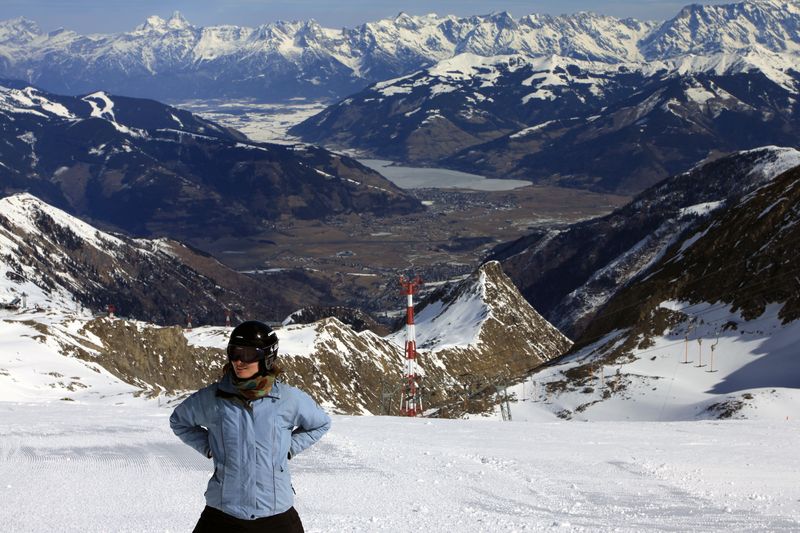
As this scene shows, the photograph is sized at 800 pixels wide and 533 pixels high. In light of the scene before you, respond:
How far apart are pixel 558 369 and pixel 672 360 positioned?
1184 centimetres

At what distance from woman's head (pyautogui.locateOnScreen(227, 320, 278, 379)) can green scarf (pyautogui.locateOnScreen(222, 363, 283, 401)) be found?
5cm

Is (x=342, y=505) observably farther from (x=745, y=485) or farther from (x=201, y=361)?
(x=201, y=361)

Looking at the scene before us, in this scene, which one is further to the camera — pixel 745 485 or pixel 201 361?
pixel 201 361

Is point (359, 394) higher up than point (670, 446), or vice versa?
point (670, 446)

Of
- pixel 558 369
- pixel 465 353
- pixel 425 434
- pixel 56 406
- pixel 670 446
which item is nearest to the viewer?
pixel 670 446

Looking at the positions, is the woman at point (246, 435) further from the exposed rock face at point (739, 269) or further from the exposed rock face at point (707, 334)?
the exposed rock face at point (739, 269)

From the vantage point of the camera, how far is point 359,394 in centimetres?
10700

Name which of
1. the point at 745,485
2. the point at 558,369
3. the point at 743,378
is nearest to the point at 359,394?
the point at 558,369

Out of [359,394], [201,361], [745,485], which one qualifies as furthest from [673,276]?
[745,485]

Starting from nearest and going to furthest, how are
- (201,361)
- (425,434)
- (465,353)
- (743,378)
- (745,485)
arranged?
1. (745,485)
2. (425,434)
3. (743,378)
4. (201,361)
5. (465,353)

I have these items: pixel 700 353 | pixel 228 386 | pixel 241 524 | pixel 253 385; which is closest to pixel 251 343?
pixel 253 385

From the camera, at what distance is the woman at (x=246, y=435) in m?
10.8

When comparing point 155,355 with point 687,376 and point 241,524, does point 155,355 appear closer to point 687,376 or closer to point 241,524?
point 687,376

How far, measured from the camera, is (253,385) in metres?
10.8
